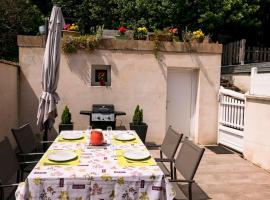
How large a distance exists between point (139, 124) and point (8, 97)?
3.12 metres

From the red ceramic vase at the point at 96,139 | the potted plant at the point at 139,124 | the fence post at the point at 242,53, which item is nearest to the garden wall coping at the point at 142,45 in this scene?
the potted plant at the point at 139,124

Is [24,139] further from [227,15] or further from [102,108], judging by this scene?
[227,15]

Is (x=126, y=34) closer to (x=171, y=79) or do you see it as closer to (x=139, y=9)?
(x=171, y=79)

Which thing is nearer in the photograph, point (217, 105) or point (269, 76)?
point (269, 76)

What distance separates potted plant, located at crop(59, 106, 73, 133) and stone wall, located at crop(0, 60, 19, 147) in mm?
1134

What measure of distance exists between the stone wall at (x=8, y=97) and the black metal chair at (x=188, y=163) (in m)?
4.08

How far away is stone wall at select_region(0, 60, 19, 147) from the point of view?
602 cm

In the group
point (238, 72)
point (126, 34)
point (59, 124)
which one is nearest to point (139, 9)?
point (238, 72)

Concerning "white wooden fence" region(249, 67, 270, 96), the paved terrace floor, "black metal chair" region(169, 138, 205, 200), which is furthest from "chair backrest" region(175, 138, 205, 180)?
"white wooden fence" region(249, 67, 270, 96)

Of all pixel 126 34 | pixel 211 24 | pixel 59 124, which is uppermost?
pixel 211 24

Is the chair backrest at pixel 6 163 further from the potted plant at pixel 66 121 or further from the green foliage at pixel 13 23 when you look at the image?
the green foliage at pixel 13 23

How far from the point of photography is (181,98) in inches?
324

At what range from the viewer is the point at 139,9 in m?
15.7

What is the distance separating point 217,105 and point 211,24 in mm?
8626
